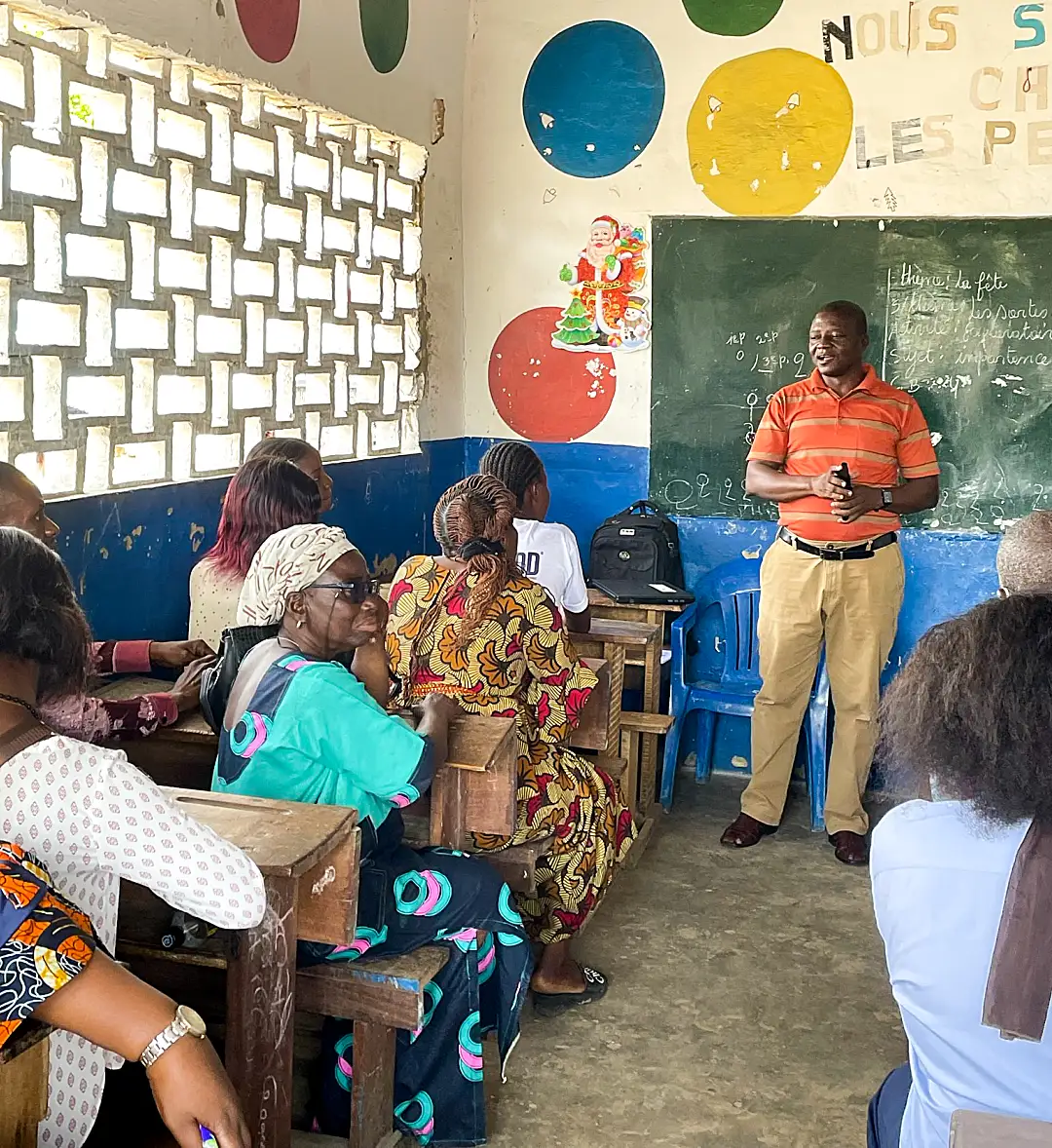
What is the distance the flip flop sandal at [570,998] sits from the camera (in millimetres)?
3057

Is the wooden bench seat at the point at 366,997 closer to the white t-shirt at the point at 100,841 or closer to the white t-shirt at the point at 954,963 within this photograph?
the white t-shirt at the point at 100,841

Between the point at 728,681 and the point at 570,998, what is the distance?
1.93 metres

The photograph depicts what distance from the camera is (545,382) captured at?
5086 millimetres

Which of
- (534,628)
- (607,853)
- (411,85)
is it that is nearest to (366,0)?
(411,85)

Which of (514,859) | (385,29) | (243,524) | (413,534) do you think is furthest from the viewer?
(413,534)

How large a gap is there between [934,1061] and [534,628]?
1.68 m

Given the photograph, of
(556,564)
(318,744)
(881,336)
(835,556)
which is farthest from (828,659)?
(318,744)

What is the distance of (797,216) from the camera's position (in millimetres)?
4668

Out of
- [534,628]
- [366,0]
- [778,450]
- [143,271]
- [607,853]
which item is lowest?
[607,853]

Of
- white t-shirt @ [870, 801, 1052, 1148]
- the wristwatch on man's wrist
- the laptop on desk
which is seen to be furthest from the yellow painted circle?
the wristwatch on man's wrist

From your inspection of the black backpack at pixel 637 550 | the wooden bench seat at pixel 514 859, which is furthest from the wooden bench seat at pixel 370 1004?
the black backpack at pixel 637 550

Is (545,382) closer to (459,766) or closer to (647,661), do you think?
(647,661)

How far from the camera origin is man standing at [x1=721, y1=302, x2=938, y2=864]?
4.12 metres

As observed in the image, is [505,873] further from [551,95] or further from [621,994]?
[551,95]
